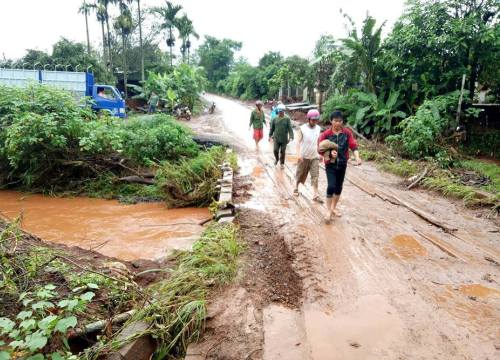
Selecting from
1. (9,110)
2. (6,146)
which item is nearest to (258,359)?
(6,146)

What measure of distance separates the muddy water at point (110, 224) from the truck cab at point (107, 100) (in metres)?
8.04

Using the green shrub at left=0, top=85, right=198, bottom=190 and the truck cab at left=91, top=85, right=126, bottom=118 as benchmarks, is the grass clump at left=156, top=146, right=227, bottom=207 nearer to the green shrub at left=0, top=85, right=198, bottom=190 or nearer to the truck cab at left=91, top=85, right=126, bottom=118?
the green shrub at left=0, top=85, right=198, bottom=190

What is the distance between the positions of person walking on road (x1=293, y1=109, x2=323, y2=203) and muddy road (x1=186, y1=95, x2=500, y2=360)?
617mm

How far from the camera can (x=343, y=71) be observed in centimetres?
1670

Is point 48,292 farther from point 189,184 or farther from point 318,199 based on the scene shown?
point 189,184

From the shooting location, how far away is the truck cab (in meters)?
16.8

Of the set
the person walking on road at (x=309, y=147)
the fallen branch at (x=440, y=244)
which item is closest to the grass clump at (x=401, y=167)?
the person walking on road at (x=309, y=147)

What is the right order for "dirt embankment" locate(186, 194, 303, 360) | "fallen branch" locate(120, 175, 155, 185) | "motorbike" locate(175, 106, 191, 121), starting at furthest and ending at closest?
"motorbike" locate(175, 106, 191, 121) < "fallen branch" locate(120, 175, 155, 185) < "dirt embankment" locate(186, 194, 303, 360)

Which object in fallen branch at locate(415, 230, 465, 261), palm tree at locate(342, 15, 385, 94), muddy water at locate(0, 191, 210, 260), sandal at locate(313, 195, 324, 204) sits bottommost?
muddy water at locate(0, 191, 210, 260)

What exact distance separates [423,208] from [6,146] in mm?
9517

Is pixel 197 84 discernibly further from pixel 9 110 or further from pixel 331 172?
pixel 331 172

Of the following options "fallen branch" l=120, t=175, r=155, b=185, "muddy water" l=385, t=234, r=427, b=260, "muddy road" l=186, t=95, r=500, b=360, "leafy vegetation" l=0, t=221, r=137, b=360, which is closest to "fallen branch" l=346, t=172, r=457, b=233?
"muddy road" l=186, t=95, r=500, b=360

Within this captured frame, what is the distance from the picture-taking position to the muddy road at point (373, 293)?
3023mm

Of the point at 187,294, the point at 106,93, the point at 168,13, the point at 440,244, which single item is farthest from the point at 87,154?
the point at 168,13
